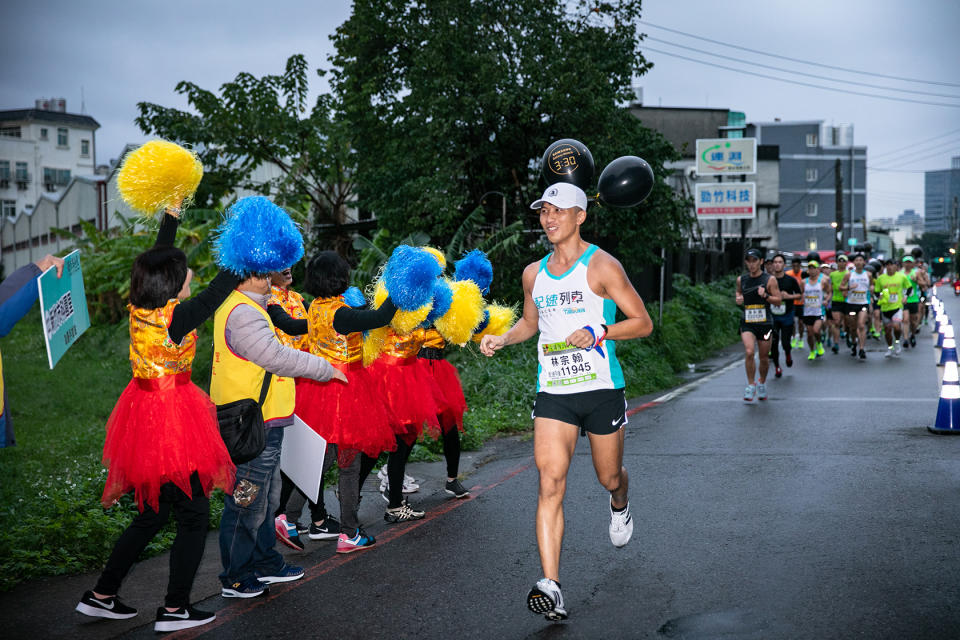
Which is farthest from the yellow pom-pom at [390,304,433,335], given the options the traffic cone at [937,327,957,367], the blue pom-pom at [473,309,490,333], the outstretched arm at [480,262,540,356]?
the traffic cone at [937,327,957,367]

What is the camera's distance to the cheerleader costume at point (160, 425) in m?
4.19

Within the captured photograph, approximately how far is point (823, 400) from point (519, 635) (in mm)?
8814

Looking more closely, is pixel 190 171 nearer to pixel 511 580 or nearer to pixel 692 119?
pixel 511 580

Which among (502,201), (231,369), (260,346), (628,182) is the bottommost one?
(231,369)

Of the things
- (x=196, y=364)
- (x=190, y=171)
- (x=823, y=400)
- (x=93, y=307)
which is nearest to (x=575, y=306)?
(x=190, y=171)

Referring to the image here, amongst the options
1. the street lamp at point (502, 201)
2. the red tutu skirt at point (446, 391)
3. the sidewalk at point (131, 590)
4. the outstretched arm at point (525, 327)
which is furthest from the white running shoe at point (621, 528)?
the street lamp at point (502, 201)

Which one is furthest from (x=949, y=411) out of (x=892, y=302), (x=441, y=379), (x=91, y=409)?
(x=91, y=409)

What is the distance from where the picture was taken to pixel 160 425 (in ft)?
13.9

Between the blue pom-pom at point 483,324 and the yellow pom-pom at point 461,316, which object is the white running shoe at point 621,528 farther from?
the blue pom-pom at point 483,324

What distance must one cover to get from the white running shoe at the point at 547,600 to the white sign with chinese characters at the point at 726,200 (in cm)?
2440

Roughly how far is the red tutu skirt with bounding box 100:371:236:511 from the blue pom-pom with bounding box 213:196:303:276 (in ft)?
2.04

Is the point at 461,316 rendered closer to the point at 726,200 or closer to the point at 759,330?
the point at 759,330

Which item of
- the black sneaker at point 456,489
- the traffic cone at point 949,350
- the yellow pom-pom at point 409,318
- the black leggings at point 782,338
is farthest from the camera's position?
the black leggings at point 782,338

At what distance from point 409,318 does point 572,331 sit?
1.51 m
